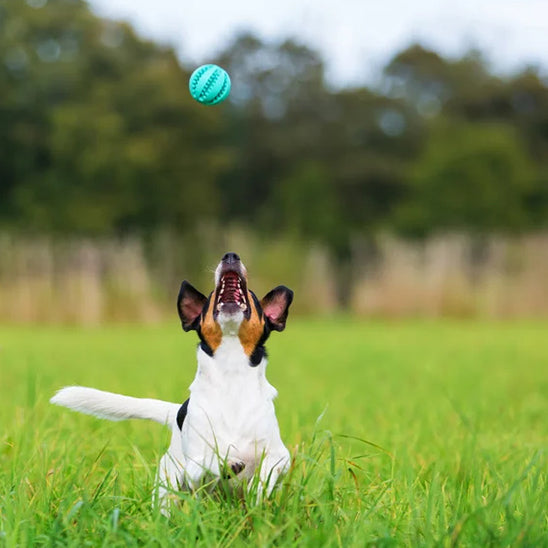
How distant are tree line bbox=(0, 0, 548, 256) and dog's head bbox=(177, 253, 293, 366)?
3014 cm

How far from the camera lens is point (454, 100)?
142ft

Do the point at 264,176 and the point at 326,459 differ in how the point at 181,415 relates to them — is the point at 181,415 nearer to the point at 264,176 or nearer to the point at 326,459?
the point at 326,459

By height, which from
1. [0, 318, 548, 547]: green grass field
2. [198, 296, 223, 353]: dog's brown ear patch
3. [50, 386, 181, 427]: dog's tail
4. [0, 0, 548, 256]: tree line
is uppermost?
[0, 0, 548, 256]: tree line

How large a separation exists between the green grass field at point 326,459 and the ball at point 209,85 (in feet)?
4.77

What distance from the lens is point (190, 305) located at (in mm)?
3332

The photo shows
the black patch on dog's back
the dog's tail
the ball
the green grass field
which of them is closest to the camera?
the green grass field

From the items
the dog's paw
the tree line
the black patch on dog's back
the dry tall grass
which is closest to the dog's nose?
the black patch on dog's back

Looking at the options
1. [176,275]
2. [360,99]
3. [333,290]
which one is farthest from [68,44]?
[333,290]

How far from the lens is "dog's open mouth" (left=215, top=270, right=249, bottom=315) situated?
10.2 ft

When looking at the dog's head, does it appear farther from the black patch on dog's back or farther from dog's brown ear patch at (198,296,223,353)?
the black patch on dog's back

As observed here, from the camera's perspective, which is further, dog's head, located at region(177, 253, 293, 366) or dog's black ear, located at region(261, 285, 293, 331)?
dog's black ear, located at region(261, 285, 293, 331)

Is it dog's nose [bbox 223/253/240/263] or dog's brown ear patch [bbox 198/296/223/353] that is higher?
dog's nose [bbox 223/253/240/263]

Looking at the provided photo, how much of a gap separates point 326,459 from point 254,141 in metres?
38.6

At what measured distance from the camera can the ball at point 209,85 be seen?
4066 millimetres
